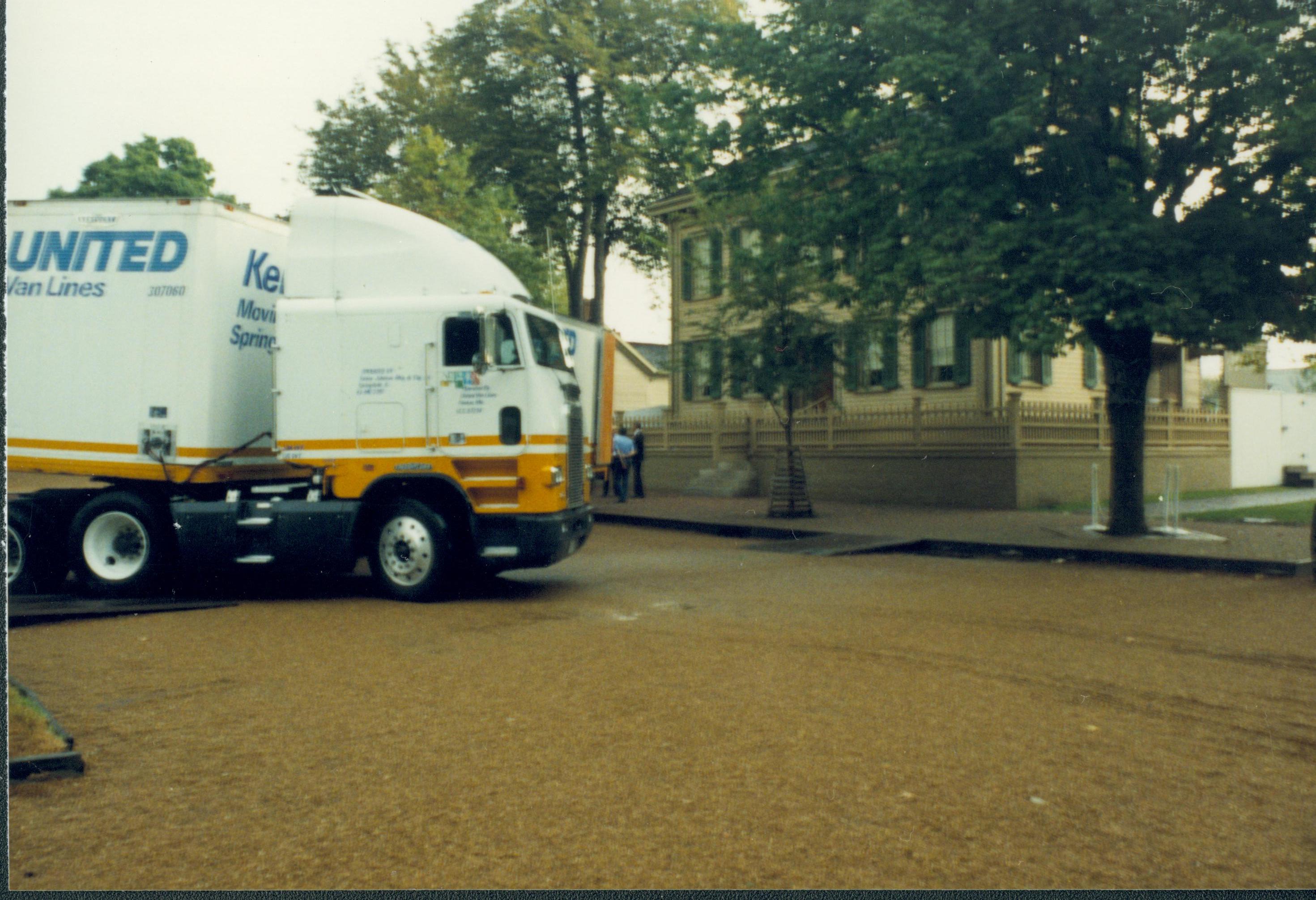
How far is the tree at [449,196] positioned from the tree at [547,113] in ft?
5.23

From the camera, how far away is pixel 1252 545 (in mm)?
13672

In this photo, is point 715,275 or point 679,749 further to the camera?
point 715,275

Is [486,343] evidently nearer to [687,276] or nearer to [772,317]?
[772,317]

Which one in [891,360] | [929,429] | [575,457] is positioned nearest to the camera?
[575,457]

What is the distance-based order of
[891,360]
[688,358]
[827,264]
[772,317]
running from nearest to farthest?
[827,264] → [772,317] → [688,358] → [891,360]

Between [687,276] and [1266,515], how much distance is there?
17491 millimetres

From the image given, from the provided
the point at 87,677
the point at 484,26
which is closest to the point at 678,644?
the point at 87,677

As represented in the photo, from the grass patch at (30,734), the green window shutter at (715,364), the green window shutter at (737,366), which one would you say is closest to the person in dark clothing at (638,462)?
the green window shutter at (715,364)

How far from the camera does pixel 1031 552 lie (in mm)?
14125

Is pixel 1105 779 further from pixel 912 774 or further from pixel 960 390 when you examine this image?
pixel 960 390

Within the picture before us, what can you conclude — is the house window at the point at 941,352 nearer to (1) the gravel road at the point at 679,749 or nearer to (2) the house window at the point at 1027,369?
(2) the house window at the point at 1027,369

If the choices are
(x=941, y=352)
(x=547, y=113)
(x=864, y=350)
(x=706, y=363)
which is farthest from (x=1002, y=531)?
(x=547, y=113)

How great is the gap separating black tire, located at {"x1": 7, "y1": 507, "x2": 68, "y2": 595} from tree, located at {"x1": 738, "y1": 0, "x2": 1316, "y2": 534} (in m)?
10.6

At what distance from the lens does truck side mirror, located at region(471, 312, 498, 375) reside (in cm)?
997
